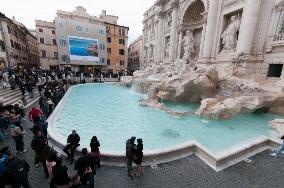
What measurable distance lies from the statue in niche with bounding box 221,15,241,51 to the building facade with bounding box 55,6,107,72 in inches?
1094

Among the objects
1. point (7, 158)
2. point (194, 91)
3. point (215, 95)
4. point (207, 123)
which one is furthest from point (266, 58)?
point (7, 158)

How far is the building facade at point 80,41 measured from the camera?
3328cm

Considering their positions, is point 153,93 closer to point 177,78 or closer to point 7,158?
point 177,78

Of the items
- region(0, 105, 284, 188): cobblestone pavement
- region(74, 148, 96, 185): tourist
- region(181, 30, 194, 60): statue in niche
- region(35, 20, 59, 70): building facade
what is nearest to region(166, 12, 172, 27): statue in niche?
region(181, 30, 194, 60): statue in niche

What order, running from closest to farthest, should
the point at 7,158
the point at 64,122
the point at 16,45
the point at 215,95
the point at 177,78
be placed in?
1. the point at 7,158
2. the point at 64,122
3. the point at 215,95
4. the point at 177,78
5. the point at 16,45

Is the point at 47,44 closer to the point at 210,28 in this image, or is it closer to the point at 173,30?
the point at 173,30

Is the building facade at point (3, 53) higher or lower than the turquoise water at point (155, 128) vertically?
higher

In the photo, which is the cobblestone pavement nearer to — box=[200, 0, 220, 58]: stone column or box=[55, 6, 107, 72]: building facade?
box=[200, 0, 220, 58]: stone column

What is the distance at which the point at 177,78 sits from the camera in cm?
1427

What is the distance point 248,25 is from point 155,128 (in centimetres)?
1217

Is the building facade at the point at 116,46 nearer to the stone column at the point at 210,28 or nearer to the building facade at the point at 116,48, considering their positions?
the building facade at the point at 116,48

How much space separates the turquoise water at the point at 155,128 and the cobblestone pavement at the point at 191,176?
139 cm

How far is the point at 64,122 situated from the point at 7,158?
565 centimetres

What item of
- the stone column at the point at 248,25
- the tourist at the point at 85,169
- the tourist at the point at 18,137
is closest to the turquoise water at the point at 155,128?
the tourist at the point at 18,137
